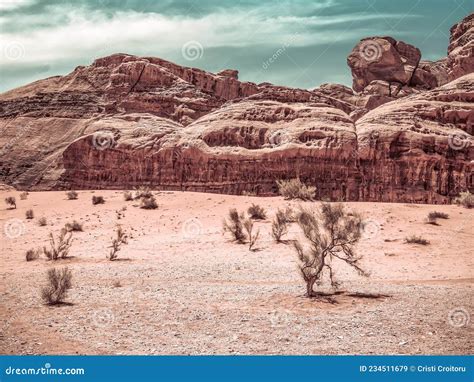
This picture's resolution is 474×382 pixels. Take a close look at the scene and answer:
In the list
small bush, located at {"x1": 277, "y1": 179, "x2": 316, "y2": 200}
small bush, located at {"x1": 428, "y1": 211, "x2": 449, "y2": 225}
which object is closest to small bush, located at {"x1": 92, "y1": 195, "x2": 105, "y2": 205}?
small bush, located at {"x1": 277, "y1": 179, "x2": 316, "y2": 200}

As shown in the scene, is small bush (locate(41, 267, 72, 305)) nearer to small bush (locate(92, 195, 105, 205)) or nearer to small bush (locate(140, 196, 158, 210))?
small bush (locate(140, 196, 158, 210))

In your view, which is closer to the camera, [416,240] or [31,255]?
[31,255]

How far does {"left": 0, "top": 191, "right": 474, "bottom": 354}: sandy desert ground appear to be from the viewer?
723 cm

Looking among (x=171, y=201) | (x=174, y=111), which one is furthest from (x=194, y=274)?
(x=174, y=111)

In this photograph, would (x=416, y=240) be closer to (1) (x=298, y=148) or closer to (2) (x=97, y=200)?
(1) (x=298, y=148)

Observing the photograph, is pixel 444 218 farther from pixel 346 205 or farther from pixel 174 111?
pixel 174 111

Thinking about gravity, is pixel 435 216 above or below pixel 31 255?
above

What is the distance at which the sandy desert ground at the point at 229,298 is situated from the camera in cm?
723

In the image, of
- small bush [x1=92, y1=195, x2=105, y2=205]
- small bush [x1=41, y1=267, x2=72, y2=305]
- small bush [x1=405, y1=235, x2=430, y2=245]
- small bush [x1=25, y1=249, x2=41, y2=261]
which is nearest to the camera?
small bush [x1=41, y1=267, x2=72, y2=305]

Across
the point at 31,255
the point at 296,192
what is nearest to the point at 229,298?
the point at 31,255

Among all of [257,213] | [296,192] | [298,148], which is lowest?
[257,213]

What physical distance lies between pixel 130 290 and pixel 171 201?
18.0m

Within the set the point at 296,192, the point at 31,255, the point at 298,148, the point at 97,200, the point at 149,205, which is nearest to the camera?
the point at 31,255

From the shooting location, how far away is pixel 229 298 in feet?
33.2
